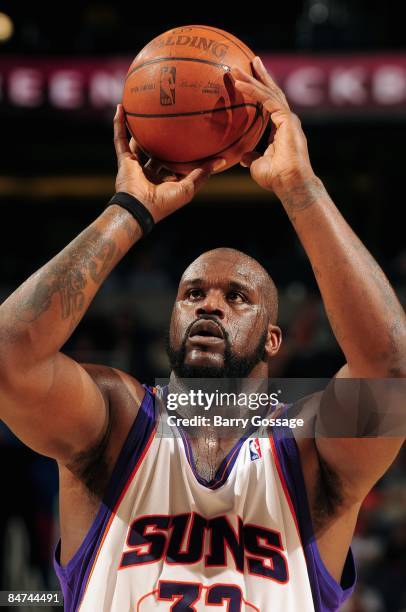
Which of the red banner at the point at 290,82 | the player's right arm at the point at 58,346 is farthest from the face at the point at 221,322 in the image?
the red banner at the point at 290,82

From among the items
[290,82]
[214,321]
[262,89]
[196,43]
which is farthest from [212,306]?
[290,82]

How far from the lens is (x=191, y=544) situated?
7.68 ft

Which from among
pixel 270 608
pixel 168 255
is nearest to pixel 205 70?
pixel 270 608

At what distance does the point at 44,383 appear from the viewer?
7.09 feet

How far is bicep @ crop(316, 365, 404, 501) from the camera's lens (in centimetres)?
227

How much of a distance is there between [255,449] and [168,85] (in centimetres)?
107

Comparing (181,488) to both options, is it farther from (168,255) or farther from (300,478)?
(168,255)

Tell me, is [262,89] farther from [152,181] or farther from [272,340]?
[272,340]

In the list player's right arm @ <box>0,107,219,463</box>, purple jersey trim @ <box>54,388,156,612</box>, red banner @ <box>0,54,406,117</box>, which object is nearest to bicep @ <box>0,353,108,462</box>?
player's right arm @ <box>0,107,219,463</box>

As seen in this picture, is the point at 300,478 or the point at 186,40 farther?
the point at 186,40

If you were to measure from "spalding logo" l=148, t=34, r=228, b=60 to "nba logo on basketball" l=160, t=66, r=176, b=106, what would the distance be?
0.10m

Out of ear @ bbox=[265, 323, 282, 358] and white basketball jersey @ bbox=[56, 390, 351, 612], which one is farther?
ear @ bbox=[265, 323, 282, 358]

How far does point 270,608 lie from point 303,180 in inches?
43.9

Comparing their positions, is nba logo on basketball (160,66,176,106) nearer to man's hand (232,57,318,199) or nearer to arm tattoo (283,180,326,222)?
man's hand (232,57,318,199)
